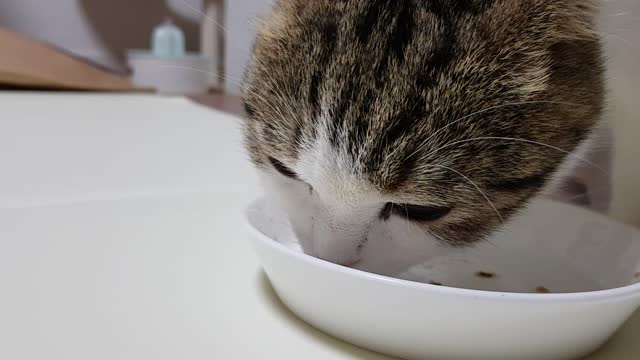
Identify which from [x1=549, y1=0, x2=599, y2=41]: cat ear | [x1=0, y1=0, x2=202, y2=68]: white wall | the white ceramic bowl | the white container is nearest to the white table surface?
the white ceramic bowl

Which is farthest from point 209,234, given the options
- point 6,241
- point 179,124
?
point 179,124

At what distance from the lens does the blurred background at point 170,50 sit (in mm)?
821

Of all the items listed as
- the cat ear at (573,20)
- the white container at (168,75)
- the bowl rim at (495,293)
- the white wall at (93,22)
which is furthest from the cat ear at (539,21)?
the white wall at (93,22)

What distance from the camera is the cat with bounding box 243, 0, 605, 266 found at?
523 mm

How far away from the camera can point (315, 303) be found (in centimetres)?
53

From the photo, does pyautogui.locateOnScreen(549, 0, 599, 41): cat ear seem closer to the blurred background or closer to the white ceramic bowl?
the blurred background

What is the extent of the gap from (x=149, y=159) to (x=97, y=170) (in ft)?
0.46

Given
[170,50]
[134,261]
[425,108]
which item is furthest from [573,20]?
[170,50]

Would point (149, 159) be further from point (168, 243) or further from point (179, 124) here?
point (168, 243)

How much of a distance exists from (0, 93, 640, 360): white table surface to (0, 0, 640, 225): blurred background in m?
0.21

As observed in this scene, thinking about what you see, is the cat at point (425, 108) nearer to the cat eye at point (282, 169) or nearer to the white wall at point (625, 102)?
the cat eye at point (282, 169)

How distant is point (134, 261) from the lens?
0.70 metres

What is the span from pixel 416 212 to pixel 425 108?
0.37 feet

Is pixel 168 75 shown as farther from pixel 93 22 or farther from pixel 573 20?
pixel 573 20
